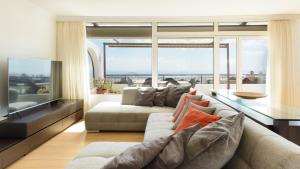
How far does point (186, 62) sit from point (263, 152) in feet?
16.1

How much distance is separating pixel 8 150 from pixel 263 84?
5624 mm

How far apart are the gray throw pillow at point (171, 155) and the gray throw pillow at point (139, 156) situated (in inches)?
1.0

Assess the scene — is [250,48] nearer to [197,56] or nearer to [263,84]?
[263,84]

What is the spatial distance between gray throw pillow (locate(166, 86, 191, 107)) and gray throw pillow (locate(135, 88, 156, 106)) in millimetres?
335

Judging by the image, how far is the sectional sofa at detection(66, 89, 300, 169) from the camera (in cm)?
107

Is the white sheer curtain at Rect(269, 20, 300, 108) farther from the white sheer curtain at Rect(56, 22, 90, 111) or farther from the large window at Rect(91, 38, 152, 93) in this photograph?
the white sheer curtain at Rect(56, 22, 90, 111)

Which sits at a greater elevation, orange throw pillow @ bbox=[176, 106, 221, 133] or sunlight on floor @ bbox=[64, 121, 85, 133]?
orange throw pillow @ bbox=[176, 106, 221, 133]

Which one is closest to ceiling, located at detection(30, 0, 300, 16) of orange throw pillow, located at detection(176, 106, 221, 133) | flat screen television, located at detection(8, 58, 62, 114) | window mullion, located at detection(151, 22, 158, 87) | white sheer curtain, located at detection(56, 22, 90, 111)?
white sheer curtain, located at detection(56, 22, 90, 111)

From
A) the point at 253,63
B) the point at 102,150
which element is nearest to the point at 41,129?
the point at 102,150

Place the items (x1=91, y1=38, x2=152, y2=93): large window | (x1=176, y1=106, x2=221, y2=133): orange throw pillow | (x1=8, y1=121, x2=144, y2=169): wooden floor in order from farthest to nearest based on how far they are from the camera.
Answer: (x1=91, y1=38, x2=152, y2=93): large window < (x1=8, y1=121, x2=144, y2=169): wooden floor < (x1=176, y1=106, x2=221, y2=133): orange throw pillow

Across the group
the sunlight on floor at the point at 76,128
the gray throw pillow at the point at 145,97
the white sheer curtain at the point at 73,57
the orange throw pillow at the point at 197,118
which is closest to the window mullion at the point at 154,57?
the gray throw pillow at the point at 145,97

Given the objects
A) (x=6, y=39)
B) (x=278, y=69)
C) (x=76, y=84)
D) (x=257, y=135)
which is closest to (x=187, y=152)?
(x=257, y=135)

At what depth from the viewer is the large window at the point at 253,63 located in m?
5.80

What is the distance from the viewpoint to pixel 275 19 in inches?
211
